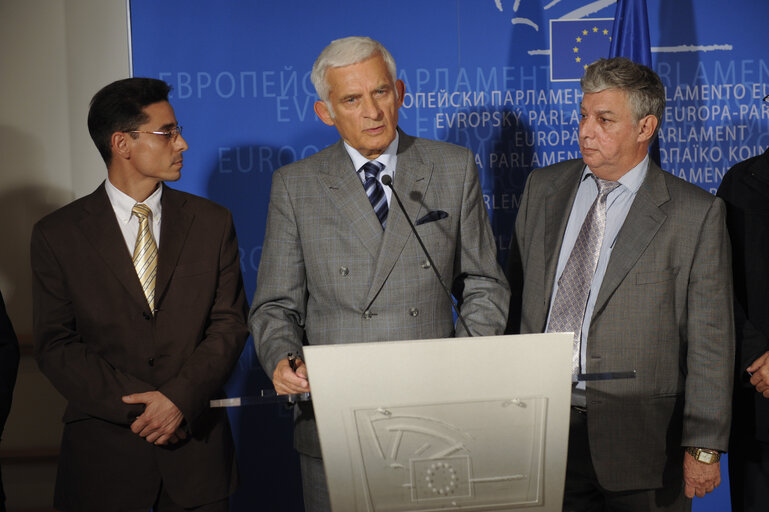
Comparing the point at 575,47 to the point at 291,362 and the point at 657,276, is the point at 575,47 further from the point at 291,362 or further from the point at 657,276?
the point at 291,362

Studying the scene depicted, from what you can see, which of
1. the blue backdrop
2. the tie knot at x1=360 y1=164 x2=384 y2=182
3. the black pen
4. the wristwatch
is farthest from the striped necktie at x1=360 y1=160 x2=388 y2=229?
the blue backdrop

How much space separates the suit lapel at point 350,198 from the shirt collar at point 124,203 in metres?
0.64

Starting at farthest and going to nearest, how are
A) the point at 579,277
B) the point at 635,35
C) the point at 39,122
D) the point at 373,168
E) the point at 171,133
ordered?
the point at 39,122 → the point at 635,35 → the point at 171,133 → the point at 579,277 → the point at 373,168

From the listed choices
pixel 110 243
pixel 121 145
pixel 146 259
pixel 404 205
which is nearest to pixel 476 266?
pixel 404 205

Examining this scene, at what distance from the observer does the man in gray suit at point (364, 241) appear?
7.53ft

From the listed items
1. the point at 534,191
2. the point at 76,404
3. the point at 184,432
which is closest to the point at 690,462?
the point at 534,191

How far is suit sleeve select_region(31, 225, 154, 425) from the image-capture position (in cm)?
241

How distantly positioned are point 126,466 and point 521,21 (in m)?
2.66

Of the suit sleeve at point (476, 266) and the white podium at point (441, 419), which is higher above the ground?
the suit sleeve at point (476, 266)

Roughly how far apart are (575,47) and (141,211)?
2272mm

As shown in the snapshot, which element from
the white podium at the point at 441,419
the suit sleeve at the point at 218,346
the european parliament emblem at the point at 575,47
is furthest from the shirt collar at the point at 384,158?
the european parliament emblem at the point at 575,47

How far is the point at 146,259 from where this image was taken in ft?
8.41

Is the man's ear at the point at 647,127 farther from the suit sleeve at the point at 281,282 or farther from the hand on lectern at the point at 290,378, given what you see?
the hand on lectern at the point at 290,378

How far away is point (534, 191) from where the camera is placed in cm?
280
